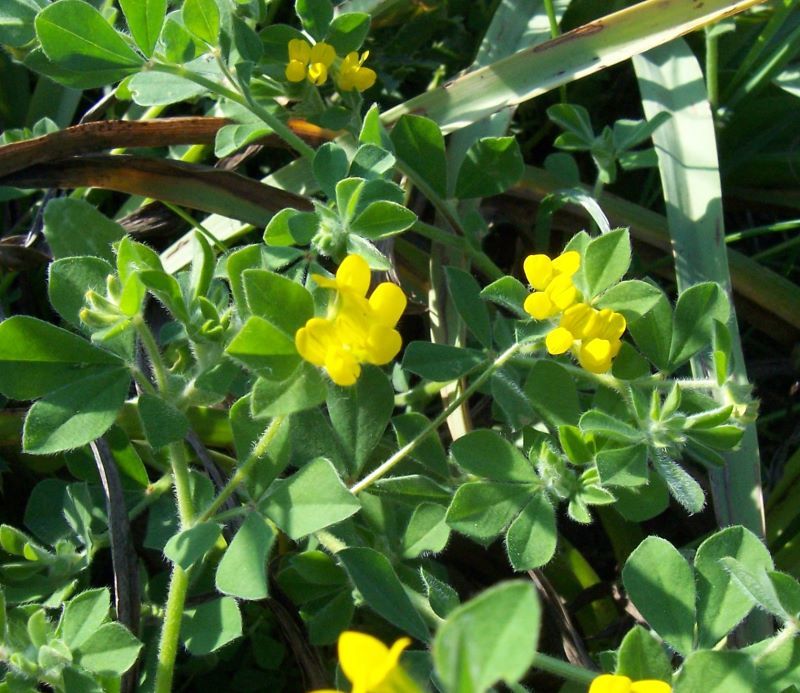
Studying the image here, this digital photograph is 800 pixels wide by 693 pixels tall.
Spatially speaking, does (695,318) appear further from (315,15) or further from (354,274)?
(315,15)

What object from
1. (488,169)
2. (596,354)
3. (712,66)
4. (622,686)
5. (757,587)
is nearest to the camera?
(622,686)

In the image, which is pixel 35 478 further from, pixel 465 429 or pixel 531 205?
pixel 531 205

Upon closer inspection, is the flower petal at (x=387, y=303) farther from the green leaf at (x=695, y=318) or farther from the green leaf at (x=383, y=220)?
the green leaf at (x=695, y=318)

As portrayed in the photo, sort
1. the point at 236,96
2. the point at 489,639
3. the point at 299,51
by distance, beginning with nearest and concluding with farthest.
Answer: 1. the point at 489,639
2. the point at 236,96
3. the point at 299,51

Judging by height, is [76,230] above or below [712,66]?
below

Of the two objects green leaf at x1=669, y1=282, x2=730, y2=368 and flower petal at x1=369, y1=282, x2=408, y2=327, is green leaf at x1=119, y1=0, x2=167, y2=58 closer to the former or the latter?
flower petal at x1=369, y1=282, x2=408, y2=327

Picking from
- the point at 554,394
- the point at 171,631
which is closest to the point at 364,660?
the point at 171,631

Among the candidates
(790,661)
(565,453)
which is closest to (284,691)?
A: (565,453)

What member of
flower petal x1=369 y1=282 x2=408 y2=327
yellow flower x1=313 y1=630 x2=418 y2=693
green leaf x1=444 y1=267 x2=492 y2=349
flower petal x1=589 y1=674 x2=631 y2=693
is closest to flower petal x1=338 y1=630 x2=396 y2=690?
yellow flower x1=313 y1=630 x2=418 y2=693
